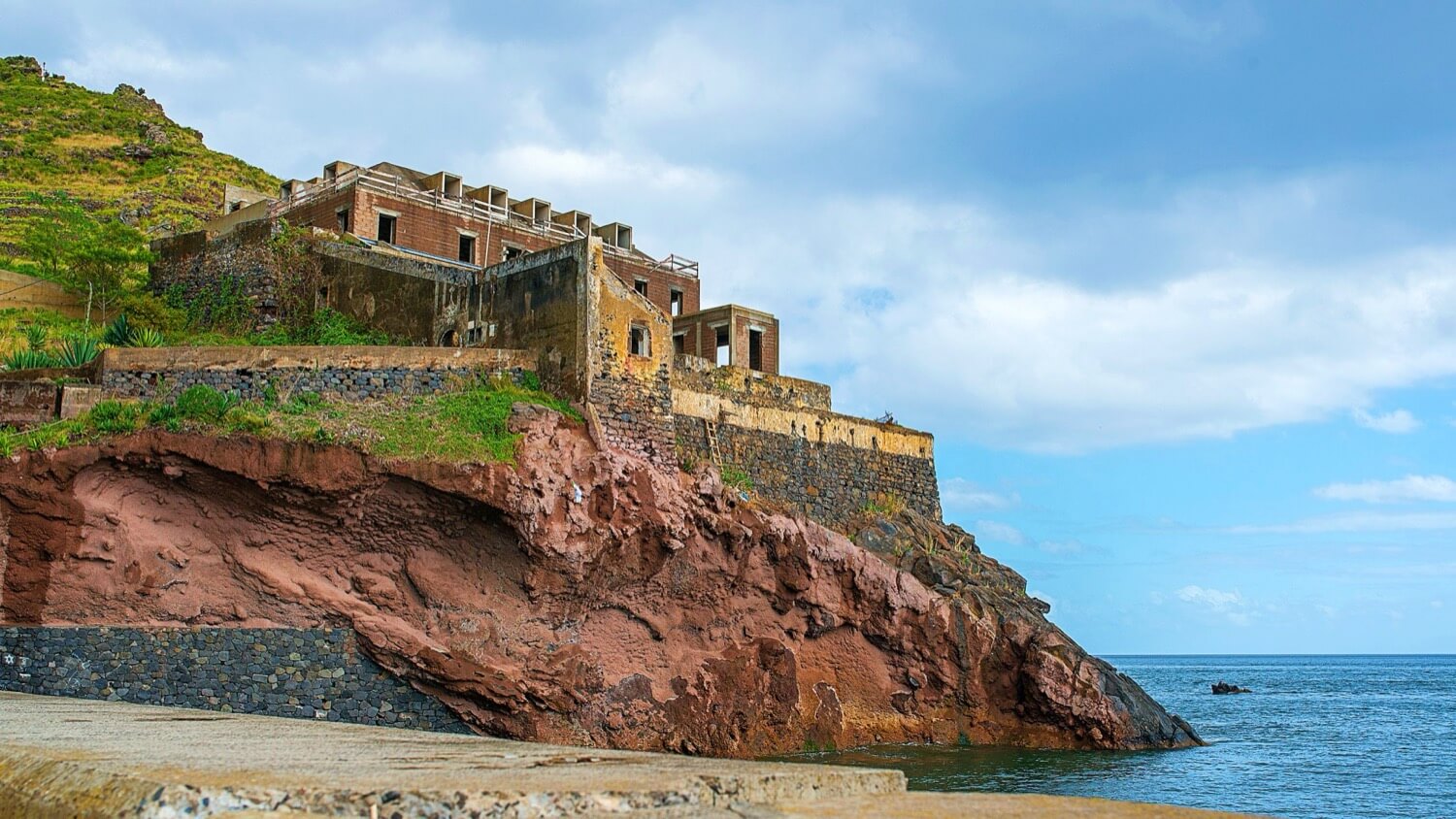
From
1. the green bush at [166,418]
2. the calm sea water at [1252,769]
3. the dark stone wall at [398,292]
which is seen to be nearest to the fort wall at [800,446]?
the dark stone wall at [398,292]

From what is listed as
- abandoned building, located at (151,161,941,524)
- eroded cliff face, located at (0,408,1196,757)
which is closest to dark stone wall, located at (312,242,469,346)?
abandoned building, located at (151,161,941,524)

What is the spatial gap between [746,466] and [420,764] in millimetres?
21878

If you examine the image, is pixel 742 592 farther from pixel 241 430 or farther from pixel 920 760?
pixel 241 430

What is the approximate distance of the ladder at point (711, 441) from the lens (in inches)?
1166

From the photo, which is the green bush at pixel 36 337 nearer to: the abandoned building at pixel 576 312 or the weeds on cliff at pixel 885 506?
the abandoned building at pixel 576 312

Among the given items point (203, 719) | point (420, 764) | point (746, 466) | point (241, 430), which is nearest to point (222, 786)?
point (420, 764)

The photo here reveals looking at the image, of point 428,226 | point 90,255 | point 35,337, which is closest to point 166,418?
point 35,337

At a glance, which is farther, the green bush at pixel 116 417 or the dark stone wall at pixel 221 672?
the green bush at pixel 116 417

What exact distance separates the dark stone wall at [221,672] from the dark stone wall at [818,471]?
891 cm

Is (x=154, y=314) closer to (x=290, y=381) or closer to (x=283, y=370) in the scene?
(x=283, y=370)

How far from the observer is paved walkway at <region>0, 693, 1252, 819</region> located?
706 cm

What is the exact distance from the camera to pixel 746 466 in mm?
30547

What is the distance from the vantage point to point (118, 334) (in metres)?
29.9

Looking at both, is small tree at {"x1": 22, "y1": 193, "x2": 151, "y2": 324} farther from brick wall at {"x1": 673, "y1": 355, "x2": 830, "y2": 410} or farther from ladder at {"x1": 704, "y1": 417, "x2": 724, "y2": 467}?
ladder at {"x1": 704, "y1": 417, "x2": 724, "y2": 467}
